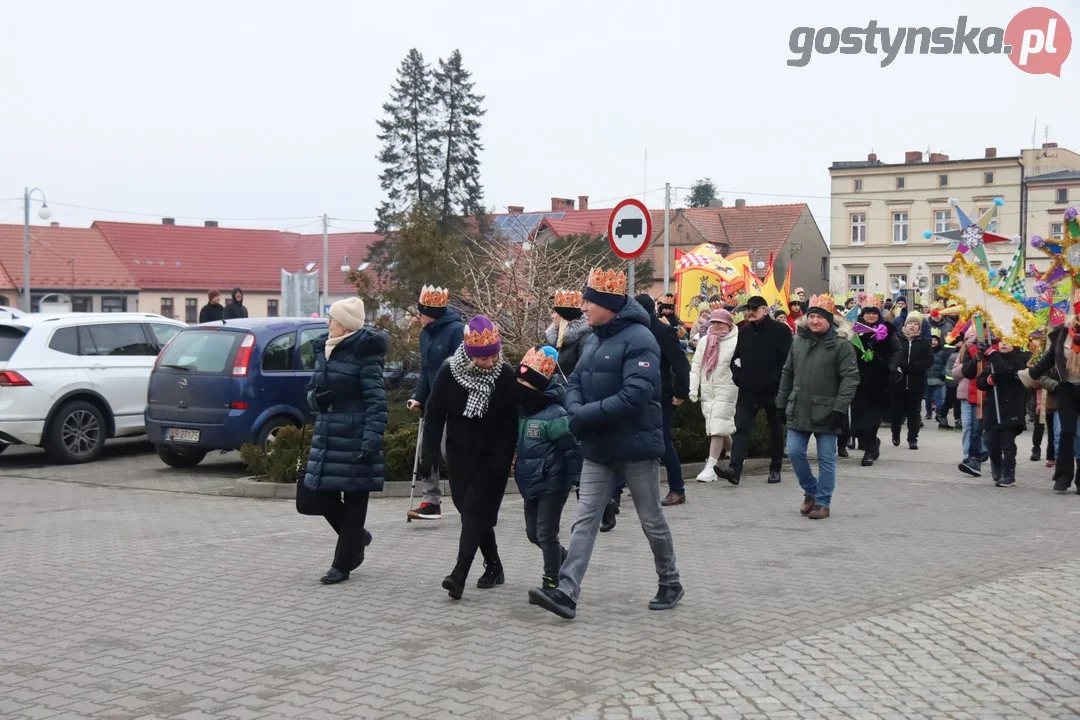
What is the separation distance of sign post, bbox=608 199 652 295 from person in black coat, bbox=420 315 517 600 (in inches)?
201

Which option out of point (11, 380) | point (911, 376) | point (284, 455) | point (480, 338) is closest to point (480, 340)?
point (480, 338)

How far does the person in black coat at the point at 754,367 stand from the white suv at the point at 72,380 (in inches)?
291

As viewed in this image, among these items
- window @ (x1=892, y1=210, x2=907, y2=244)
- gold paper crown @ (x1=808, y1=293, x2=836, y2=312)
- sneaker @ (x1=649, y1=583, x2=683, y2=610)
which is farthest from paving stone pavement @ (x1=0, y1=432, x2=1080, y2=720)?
window @ (x1=892, y1=210, x2=907, y2=244)

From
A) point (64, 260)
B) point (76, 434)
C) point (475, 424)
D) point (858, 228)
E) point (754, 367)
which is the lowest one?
point (76, 434)

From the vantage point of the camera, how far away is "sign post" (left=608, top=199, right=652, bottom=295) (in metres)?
12.7

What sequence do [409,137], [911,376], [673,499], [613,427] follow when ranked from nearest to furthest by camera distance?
[613,427], [673,499], [911,376], [409,137]

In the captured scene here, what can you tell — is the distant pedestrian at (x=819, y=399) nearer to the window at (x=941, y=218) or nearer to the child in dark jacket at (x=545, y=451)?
the child in dark jacket at (x=545, y=451)

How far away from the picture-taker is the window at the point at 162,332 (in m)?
16.6

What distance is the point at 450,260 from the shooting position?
20531 millimetres

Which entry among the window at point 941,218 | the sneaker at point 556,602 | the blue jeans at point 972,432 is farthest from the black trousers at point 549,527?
the window at point 941,218

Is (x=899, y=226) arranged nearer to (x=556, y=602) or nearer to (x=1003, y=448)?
(x=1003, y=448)

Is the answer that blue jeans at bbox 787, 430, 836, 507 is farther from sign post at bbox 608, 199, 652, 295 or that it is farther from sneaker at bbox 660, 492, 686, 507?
sign post at bbox 608, 199, 652, 295

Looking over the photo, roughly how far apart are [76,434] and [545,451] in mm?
9619

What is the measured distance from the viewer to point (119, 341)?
52.9ft
